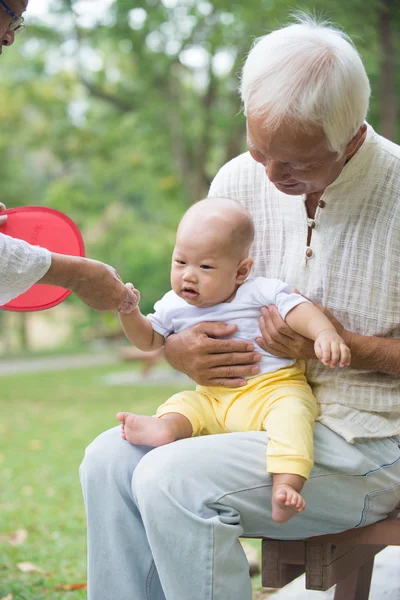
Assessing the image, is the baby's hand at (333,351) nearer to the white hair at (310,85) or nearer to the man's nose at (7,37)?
the white hair at (310,85)

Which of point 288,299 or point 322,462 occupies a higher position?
point 288,299

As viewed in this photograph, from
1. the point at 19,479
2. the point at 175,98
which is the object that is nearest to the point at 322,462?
the point at 19,479

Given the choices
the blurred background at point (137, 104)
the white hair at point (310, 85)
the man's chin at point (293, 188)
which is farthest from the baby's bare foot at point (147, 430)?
the blurred background at point (137, 104)

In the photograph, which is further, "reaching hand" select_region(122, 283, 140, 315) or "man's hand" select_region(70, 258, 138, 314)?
"reaching hand" select_region(122, 283, 140, 315)

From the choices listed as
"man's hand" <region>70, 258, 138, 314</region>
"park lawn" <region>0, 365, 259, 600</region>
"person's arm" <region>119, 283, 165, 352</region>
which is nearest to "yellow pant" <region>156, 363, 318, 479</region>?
"person's arm" <region>119, 283, 165, 352</region>

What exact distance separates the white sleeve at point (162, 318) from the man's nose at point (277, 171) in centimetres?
52

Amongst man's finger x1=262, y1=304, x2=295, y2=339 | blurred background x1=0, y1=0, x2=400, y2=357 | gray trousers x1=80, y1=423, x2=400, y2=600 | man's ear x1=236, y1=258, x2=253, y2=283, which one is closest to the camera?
gray trousers x1=80, y1=423, x2=400, y2=600

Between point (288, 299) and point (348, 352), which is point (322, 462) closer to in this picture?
point (348, 352)

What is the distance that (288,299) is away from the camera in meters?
2.43

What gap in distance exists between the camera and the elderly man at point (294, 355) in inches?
82.0

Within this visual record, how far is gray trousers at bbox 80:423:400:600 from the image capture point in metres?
2.05

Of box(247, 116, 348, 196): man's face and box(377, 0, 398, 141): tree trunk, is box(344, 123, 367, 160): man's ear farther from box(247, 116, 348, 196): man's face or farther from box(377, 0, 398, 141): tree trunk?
box(377, 0, 398, 141): tree trunk

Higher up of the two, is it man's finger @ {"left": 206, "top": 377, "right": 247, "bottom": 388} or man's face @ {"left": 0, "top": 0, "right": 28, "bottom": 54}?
man's face @ {"left": 0, "top": 0, "right": 28, "bottom": 54}

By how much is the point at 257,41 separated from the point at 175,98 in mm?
12031
